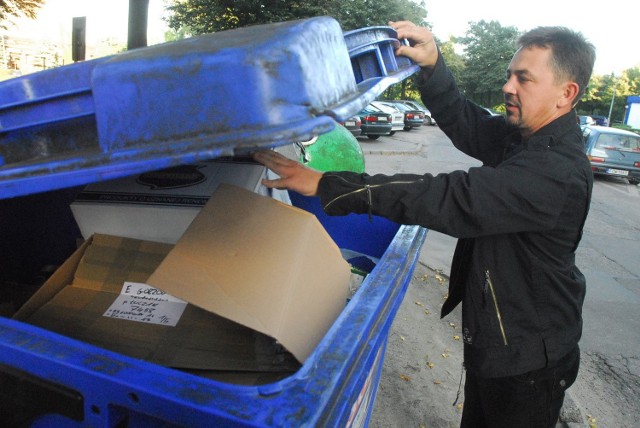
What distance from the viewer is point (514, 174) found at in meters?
1.51

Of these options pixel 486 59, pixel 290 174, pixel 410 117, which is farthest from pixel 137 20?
pixel 486 59

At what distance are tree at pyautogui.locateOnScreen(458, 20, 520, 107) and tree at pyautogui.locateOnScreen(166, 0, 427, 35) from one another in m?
30.0

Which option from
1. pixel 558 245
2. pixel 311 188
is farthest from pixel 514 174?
pixel 311 188

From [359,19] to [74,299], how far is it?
906 inches

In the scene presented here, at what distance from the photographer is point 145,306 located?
58.6 inches

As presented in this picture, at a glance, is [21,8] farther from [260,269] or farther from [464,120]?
[260,269]

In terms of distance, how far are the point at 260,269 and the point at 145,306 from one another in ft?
1.40

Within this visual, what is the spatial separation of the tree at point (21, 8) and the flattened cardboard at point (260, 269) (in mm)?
16013

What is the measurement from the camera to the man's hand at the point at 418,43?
2072mm

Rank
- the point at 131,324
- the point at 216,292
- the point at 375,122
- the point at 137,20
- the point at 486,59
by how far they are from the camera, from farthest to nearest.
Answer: the point at 486,59, the point at 375,122, the point at 137,20, the point at 131,324, the point at 216,292

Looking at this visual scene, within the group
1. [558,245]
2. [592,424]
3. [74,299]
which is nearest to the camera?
[74,299]

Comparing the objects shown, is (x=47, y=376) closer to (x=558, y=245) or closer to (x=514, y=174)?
(x=514, y=174)

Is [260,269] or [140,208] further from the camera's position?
[140,208]

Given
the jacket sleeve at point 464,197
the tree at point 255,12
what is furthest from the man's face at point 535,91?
the tree at point 255,12
